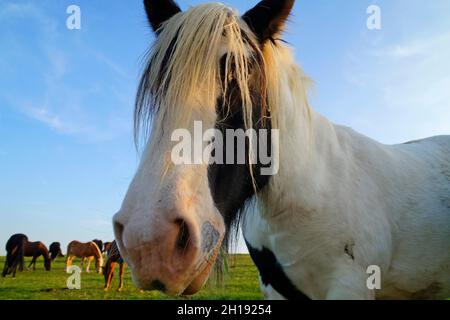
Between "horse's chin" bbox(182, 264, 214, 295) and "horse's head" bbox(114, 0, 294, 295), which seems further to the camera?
"horse's chin" bbox(182, 264, 214, 295)

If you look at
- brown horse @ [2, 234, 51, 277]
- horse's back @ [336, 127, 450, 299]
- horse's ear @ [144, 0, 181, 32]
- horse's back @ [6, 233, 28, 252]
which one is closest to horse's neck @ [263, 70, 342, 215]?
horse's back @ [336, 127, 450, 299]

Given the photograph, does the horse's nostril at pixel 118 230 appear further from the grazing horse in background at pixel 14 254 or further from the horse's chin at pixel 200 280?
the grazing horse in background at pixel 14 254

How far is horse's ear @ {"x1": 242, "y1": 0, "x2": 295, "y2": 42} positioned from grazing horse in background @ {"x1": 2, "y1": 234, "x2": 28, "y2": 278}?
26287 millimetres

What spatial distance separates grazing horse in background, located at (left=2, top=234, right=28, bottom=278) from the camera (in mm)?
23938

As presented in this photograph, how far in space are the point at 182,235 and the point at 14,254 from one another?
29.6 m

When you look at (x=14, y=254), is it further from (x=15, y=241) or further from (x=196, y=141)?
(x=196, y=141)

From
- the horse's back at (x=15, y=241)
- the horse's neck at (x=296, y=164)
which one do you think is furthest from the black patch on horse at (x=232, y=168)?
the horse's back at (x=15, y=241)

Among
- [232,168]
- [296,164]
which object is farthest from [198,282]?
[296,164]

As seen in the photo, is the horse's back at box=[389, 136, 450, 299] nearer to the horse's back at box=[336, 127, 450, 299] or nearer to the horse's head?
the horse's back at box=[336, 127, 450, 299]

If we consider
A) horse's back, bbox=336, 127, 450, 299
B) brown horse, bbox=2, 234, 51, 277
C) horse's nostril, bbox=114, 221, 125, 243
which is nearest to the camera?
horse's nostril, bbox=114, 221, 125, 243

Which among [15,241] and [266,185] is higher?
[266,185]

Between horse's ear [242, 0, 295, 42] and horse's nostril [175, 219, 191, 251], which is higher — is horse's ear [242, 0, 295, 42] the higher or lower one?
the higher one

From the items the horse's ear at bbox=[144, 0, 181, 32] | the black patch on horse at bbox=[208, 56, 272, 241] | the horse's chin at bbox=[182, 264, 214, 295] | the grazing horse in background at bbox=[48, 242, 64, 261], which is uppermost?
the horse's ear at bbox=[144, 0, 181, 32]

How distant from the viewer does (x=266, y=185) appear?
2.53m
